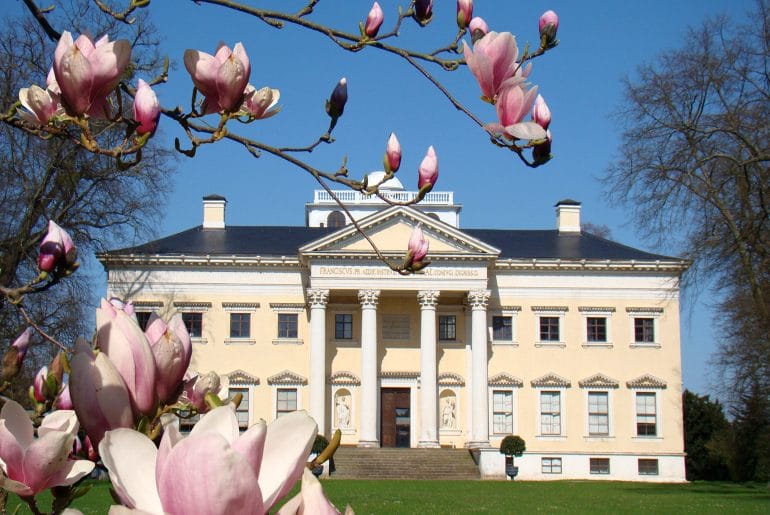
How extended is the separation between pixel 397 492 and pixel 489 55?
27.2 meters

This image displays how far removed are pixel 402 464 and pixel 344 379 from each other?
546cm

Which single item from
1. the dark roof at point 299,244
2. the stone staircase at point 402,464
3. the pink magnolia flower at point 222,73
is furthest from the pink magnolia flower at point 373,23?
the dark roof at point 299,244

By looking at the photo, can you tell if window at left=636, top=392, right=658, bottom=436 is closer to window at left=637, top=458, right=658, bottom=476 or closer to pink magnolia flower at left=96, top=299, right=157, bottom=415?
window at left=637, top=458, right=658, bottom=476

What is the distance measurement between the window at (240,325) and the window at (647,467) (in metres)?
17.6

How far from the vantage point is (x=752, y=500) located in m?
26.1

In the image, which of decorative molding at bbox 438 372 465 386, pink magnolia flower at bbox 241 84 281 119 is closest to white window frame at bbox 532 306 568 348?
decorative molding at bbox 438 372 465 386

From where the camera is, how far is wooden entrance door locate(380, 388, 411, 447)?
41938 mm

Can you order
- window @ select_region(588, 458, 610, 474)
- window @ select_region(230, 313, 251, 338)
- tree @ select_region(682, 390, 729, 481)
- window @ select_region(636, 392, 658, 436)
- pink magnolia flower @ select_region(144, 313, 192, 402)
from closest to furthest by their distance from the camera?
pink magnolia flower @ select_region(144, 313, 192, 402), window @ select_region(588, 458, 610, 474), window @ select_region(636, 392, 658, 436), window @ select_region(230, 313, 251, 338), tree @ select_region(682, 390, 729, 481)

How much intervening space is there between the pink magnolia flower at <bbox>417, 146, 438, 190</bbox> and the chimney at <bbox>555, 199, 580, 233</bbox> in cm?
4592

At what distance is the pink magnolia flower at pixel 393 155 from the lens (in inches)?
93.5

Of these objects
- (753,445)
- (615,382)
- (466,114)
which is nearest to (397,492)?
(615,382)

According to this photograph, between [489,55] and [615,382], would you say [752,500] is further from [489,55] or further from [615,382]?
[489,55]

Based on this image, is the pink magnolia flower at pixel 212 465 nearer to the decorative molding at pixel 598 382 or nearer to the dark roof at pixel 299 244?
the dark roof at pixel 299 244

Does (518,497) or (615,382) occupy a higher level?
(615,382)
